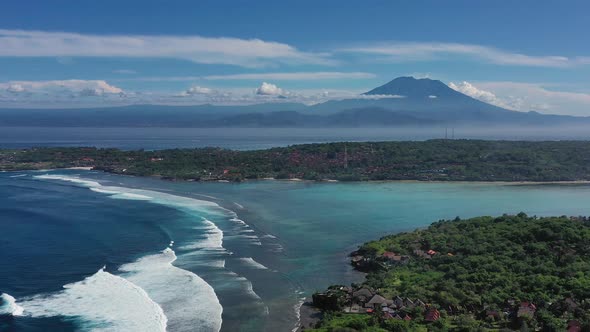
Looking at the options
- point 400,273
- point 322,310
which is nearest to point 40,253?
point 322,310

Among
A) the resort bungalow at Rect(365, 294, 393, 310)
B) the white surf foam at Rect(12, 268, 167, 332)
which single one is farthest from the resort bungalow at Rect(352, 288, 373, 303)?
the white surf foam at Rect(12, 268, 167, 332)

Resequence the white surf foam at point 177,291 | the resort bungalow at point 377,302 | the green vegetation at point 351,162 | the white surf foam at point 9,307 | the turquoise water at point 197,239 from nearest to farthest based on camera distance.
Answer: the white surf foam at point 177,291, the white surf foam at point 9,307, the resort bungalow at point 377,302, the turquoise water at point 197,239, the green vegetation at point 351,162

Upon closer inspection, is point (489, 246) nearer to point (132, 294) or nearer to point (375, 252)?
point (375, 252)

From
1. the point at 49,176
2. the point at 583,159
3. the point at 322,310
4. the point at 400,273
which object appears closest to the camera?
the point at 322,310

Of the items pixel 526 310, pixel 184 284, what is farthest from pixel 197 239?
pixel 526 310

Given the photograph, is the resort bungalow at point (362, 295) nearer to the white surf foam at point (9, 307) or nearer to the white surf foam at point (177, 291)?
the white surf foam at point (177, 291)

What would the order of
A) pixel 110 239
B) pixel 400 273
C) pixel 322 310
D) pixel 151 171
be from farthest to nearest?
pixel 151 171 → pixel 110 239 → pixel 400 273 → pixel 322 310

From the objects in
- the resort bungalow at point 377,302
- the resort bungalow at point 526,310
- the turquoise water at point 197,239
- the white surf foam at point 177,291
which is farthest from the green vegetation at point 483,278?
the white surf foam at point 177,291
